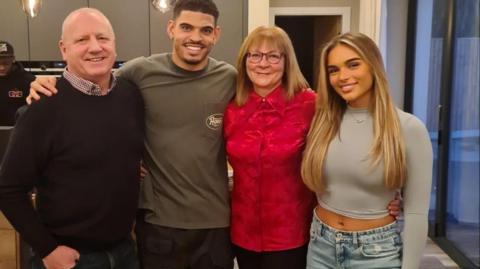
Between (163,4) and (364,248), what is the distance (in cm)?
380

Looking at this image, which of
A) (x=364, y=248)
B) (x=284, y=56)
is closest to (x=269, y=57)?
(x=284, y=56)

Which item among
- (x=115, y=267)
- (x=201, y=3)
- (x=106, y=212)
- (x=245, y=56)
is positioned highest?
(x=201, y=3)

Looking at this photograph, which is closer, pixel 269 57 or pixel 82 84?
pixel 82 84

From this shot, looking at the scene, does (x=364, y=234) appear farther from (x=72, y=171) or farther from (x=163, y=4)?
(x=163, y=4)

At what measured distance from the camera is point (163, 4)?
4.91m

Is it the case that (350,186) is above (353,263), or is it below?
above

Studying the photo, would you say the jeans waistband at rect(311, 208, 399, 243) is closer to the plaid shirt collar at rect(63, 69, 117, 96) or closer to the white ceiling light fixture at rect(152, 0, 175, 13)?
the plaid shirt collar at rect(63, 69, 117, 96)

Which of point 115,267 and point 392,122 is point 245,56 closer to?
point 392,122

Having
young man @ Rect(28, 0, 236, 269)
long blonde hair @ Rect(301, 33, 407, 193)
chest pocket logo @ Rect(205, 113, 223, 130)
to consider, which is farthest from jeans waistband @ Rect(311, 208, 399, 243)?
chest pocket logo @ Rect(205, 113, 223, 130)

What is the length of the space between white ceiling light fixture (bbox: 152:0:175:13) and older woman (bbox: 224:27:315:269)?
3197mm

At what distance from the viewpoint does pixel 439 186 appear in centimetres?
434

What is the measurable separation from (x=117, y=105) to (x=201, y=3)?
0.50 meters

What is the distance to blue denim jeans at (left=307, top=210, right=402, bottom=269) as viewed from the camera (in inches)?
64.3

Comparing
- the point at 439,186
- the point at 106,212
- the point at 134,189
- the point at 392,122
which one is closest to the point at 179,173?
the point at 134,189
